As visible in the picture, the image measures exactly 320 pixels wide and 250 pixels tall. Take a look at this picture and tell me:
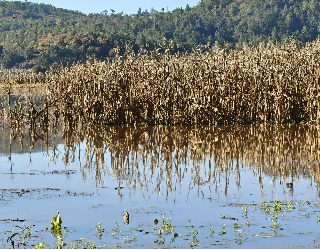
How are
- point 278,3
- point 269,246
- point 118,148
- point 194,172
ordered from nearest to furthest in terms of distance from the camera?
point 269,246 → point 194,172 → point 118,148 → point 278,3

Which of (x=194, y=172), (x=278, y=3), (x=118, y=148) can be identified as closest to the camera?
(x=194, y=172)

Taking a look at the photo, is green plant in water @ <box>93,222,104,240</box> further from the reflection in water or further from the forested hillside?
the forested hillside

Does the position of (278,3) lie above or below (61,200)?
above

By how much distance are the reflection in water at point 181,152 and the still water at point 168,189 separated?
0.02 m

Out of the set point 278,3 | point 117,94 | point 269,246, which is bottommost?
point 269,246

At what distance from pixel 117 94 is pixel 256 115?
3.42 m

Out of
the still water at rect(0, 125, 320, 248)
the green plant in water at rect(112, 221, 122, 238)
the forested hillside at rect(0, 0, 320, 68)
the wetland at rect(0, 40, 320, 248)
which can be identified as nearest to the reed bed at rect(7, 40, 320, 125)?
the wetland at rect(0, 40, 320, 248)

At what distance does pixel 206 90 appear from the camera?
16.1m

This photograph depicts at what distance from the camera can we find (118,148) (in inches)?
508

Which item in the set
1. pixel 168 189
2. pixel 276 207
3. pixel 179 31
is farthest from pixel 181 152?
pixel 179 31

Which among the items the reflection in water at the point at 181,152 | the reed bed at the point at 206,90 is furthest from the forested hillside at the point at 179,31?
the reflection in water at the point at 181,152

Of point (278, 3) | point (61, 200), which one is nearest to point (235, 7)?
point (278, 3)

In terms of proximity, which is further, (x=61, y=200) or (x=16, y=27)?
(x=16, y=27)

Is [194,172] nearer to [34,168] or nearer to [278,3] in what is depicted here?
[34,168]
